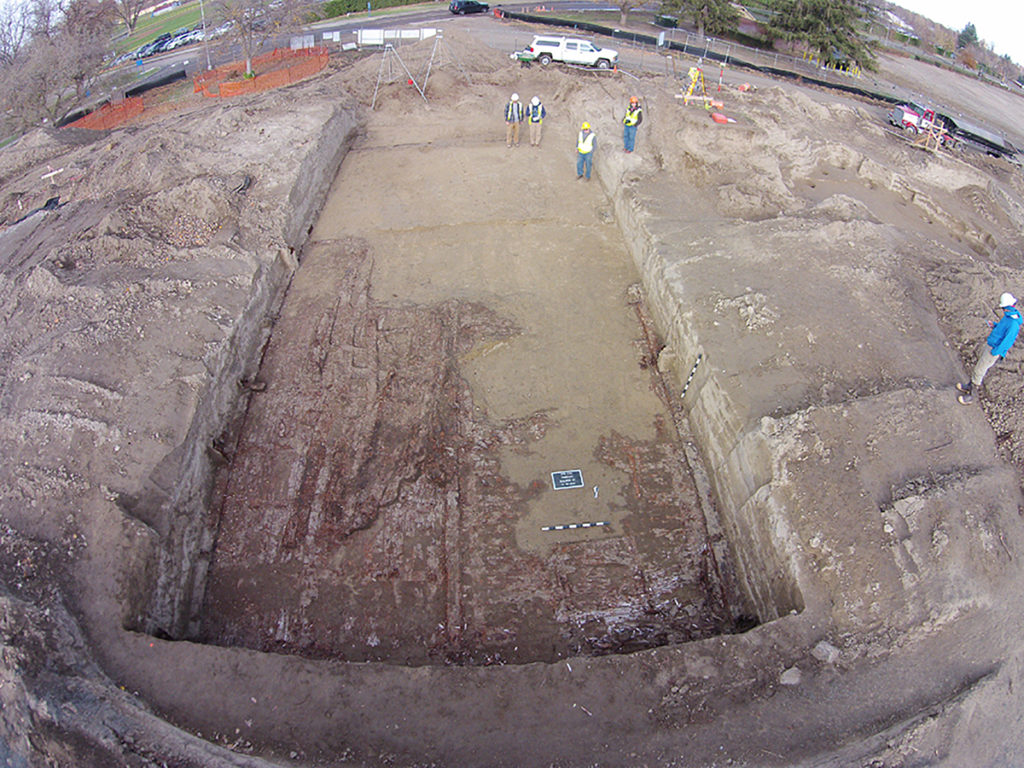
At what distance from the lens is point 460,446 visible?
7395 millimetres

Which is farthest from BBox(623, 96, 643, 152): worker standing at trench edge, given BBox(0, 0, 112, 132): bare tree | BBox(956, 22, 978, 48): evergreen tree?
BBox(956, 22, 978, 48): evergreen tree

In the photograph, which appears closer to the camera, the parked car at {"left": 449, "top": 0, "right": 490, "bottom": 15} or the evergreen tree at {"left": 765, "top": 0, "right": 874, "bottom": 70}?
the evergreen tree at {"left": 765, "top": 0, "right": 874, "bottom": 70}

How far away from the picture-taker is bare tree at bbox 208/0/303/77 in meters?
20.6

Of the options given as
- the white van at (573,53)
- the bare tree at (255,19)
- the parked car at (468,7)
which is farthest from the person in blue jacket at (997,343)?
the parked car at (468,7)

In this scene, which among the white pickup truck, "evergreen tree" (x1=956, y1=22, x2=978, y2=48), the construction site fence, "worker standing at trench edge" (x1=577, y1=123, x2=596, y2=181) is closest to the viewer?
"worker standing at trench edge" (x1=577, y1=123, x2=596, y2=181)

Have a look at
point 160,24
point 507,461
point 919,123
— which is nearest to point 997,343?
point 507,461

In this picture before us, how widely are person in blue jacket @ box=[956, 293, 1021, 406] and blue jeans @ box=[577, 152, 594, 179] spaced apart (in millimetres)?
7234

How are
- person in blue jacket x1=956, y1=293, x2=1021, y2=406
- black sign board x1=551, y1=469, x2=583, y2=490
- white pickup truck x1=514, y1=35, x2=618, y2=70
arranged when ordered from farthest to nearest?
white pickup truck x1=514, y1=35, x2=618, y2=70, black sign board x1=551, y1=469, x2=583, y2=490, person in blue jacket x1=956, y1=293, x2=1021, y2=406

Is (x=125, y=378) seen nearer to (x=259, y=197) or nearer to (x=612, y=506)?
(x=259, y=197)

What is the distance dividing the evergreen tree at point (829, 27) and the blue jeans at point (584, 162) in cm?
1618

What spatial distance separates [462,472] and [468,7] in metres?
26.3

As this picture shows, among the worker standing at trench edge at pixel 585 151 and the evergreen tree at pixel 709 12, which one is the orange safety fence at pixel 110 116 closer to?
the worker standing at trench edge at pixel 585 151

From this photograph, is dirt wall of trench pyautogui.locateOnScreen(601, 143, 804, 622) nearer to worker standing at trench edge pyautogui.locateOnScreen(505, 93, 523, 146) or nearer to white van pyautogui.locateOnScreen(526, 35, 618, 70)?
worker standing at trench edge pyautogui.locateOnScreen(505, 93, 523, 146)

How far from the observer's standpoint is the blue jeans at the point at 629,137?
36.5 ft
